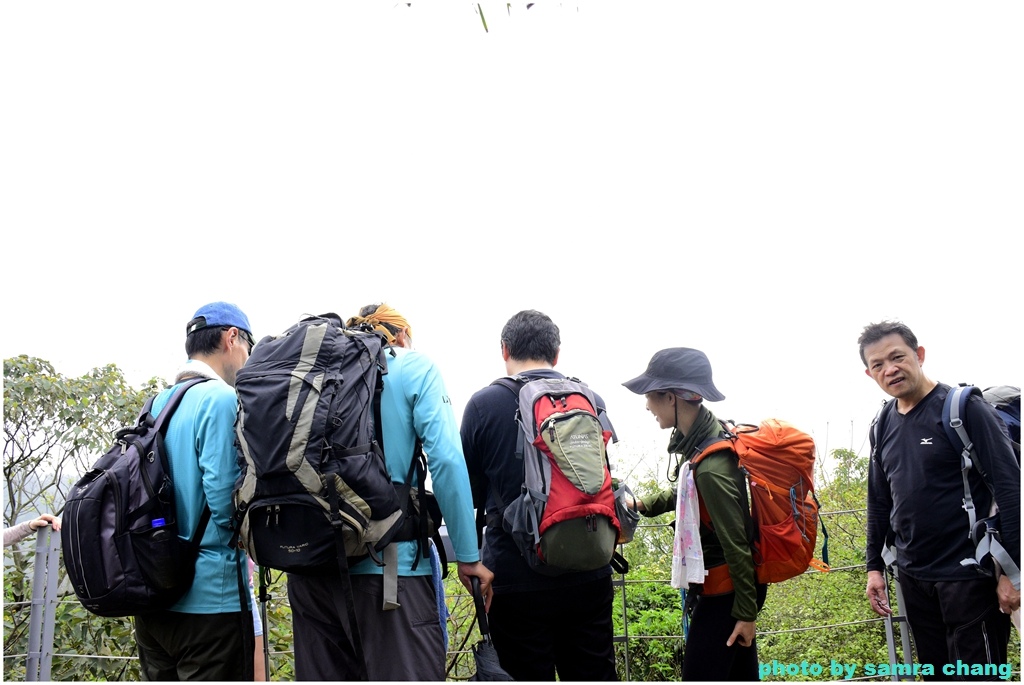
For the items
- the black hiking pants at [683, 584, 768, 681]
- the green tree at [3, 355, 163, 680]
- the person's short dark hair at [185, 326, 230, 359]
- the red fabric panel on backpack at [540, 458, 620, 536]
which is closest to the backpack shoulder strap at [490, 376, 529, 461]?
the red fabric panel on backpack at [540, 458, 620, 536]

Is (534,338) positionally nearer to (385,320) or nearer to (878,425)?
(385,320)

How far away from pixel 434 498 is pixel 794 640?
13.9 ft

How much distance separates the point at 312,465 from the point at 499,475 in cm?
93

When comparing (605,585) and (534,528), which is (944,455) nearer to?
(605,585)

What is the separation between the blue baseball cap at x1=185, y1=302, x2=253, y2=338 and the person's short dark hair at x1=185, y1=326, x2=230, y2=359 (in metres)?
0.02

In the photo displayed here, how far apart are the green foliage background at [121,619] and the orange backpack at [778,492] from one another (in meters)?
1.94

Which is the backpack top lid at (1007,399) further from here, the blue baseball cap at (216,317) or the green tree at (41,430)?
the green tree at (41,430)

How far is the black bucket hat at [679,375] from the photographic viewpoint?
3.05m

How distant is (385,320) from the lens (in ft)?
9.87

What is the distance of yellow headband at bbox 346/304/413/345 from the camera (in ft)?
9.60

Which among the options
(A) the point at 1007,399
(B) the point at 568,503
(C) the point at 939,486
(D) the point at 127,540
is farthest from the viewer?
(A) the point at 1007,399

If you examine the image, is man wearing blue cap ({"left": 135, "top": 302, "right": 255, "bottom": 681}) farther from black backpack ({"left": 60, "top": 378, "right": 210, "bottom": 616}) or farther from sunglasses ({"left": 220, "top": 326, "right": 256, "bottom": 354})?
sunglasses ({"left": 220, "top": 326, "right": 256, "bottom": 354})

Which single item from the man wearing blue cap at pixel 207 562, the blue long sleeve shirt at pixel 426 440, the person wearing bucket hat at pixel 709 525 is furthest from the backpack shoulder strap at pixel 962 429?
the man wearing blue cap at pixel 207 562

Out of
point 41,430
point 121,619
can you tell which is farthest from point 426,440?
point 41,430
